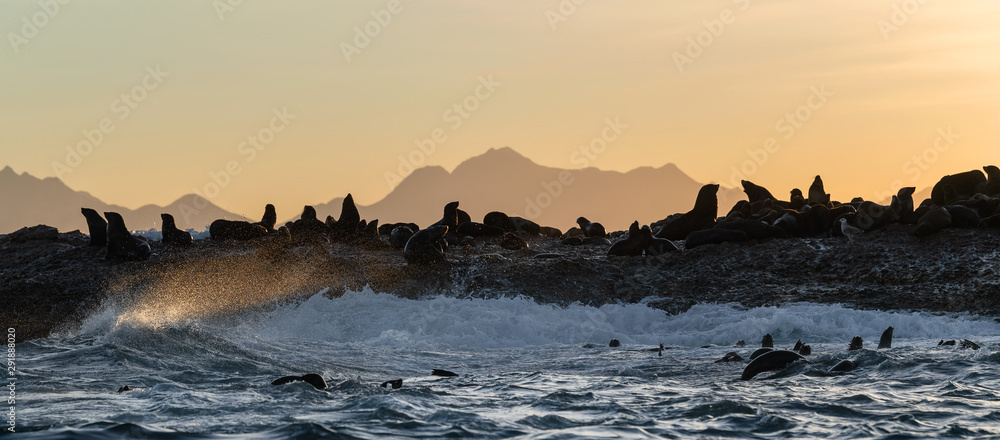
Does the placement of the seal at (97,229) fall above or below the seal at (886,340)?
above

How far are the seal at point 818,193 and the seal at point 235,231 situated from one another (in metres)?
20.0

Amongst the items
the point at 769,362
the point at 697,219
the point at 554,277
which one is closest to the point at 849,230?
the point at 697,219

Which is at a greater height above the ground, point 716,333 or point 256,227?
point 256,227

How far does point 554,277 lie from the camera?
23.6 m

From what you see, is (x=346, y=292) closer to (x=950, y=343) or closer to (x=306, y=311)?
(x=306, y=311)

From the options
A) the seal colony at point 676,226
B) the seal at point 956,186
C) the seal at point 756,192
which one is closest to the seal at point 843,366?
the seal colony at point 676,226

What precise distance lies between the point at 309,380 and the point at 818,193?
92.2 feet

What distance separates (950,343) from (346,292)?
43.6 ft

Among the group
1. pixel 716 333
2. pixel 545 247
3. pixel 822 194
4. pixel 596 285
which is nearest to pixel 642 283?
pixel 596 285

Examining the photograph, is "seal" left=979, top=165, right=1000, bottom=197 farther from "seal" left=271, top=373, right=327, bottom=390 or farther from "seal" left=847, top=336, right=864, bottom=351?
"seal" left=271, top=373, right=327, bottom=390

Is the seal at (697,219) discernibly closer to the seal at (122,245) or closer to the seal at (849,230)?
the seal at (849,230)

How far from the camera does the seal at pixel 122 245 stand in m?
25.9

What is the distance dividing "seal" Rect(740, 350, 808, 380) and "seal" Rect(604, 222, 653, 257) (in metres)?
12.6

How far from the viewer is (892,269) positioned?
74.2 feet
